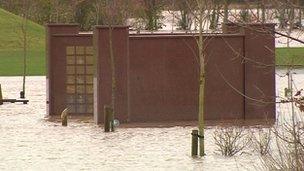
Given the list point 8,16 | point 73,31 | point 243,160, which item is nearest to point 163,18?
point 8,16

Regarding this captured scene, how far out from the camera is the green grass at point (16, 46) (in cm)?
5354

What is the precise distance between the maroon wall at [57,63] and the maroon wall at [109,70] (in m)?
2.26

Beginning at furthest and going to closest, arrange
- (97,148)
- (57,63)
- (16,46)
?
(16,46) < (57,63) < (97,148)

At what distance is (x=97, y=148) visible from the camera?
59.3 ft

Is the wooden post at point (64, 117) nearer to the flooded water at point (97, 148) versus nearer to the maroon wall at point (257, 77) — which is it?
the flooded water at point (97, 148)

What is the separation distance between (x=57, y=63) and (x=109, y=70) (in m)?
2.92

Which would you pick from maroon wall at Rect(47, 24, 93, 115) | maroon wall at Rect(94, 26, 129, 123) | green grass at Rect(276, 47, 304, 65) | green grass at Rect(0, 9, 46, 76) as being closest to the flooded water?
maroon wall at Rect(94, 26, 129, 123)

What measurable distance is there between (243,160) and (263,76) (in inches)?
344

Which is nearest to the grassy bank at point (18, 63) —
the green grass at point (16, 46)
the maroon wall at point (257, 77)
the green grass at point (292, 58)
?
the green grass at point (16, 46)

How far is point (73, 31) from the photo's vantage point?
26.8 metres

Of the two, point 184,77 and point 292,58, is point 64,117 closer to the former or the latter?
point 184,77

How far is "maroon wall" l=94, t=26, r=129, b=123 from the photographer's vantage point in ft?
78.0

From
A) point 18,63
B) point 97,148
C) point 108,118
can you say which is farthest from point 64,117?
point 18,63

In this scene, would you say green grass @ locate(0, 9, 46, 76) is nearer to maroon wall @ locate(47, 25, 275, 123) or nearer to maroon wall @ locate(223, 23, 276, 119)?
maroon wall @ locate(47, 25, 275, 123)
